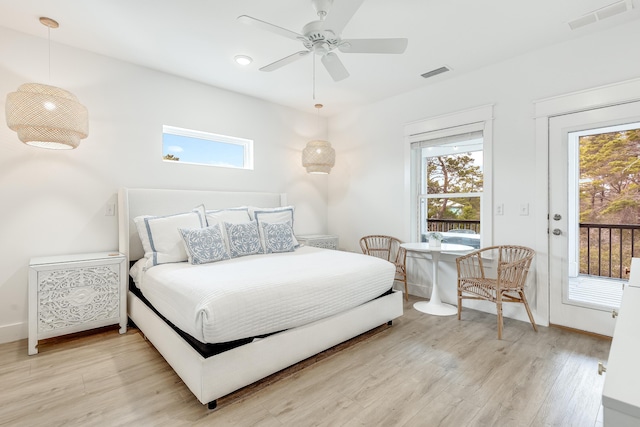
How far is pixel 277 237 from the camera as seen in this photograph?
134 inches

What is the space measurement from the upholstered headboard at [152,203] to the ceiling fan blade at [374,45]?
2305 mm

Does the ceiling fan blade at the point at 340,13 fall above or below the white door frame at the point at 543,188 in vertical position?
above

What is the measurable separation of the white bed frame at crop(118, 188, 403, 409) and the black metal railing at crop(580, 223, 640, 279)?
1.76 m

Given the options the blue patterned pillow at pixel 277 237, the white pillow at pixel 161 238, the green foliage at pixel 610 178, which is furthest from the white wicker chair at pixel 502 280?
the white pillow at pixel 161 238

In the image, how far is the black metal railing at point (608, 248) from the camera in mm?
2607

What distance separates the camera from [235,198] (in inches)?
155

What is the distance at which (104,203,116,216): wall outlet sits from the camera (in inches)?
123

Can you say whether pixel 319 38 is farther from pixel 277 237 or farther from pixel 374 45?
pixel 277 237

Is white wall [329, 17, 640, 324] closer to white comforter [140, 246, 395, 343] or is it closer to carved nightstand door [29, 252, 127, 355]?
white comforter [140, 246, 395, 343]

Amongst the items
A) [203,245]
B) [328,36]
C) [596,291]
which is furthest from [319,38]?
[596,291]

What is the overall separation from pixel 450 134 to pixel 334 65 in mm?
1857

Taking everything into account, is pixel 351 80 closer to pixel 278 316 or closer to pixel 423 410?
pixel 278 316

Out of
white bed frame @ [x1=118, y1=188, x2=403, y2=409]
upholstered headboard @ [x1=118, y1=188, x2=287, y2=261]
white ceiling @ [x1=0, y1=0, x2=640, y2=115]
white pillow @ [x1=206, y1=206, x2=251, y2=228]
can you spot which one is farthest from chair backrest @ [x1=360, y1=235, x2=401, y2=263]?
white ceiling @ [x1=0, y1=0, x2=640, y2=115]

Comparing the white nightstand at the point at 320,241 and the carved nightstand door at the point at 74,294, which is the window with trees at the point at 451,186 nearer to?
the white nightstand at the point at 320,241
